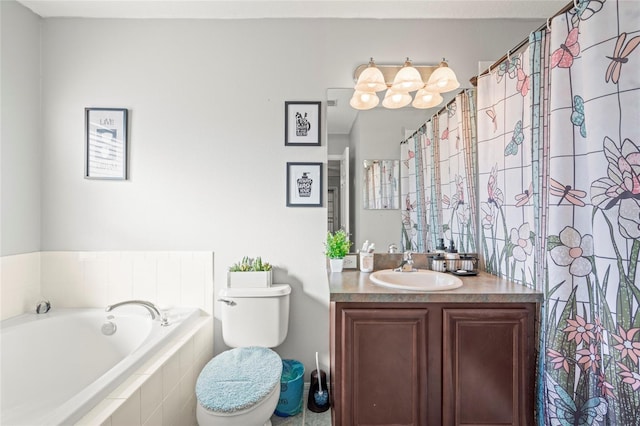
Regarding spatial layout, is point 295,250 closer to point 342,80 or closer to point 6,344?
point 342,80

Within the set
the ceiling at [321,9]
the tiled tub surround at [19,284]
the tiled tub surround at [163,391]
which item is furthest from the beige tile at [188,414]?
the ceiling at [321,9]

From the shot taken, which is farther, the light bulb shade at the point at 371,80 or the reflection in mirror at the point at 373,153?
the reflection in mirror at the point at 373,153

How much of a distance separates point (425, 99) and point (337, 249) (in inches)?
44.3

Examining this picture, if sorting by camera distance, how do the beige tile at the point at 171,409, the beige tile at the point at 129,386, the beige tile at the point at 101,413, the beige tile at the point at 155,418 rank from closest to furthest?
the beige tile at the point at 101,413 → the beige tile at the point at 129,386 → the beige tile at the point at 155,418 → the beige tile at the point at 171,409

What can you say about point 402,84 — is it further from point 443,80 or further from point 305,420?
point 305,420

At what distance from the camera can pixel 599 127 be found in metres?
1.18

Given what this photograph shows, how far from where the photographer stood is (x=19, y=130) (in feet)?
6.68

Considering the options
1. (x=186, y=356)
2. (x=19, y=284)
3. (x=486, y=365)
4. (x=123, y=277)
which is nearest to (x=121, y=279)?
(x=123, y=277)

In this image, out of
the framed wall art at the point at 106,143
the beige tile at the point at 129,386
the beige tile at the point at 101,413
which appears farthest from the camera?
the framed wall art at the point at 106,143

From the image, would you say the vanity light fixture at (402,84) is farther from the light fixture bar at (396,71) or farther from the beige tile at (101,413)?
the beige tile at (101,413)

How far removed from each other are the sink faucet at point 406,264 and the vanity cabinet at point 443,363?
431mm

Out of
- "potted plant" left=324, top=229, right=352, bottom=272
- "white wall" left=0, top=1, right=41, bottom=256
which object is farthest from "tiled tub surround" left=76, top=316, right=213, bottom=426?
"white wall" left=0, top=1, right=41, bottom=256

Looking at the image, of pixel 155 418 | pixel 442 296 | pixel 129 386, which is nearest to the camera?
pixel 129 386

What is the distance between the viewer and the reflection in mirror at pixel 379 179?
208 cm
